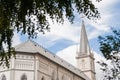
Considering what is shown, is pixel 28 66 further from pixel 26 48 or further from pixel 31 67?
pixel 26 48

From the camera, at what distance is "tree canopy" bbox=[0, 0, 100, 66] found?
20.6 ft

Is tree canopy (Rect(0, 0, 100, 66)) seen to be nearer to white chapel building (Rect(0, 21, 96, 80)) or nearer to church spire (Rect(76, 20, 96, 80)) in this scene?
white chapel building (Rect(0, 21, 96, 80))

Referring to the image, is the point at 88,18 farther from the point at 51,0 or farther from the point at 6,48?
the point at 6,48

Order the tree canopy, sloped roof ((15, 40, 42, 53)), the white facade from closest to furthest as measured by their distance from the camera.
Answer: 1. the tree canopy
2. the white facade
3. sloped roof ((15, 40, 42, 53))

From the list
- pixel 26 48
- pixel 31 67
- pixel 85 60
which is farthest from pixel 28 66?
pixel 85 60

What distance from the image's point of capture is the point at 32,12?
6461 millimetres

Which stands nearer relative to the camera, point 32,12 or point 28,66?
→ point 32,12

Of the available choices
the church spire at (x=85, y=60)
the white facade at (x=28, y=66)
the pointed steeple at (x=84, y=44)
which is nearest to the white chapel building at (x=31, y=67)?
the white facade at (x=28, y=66)

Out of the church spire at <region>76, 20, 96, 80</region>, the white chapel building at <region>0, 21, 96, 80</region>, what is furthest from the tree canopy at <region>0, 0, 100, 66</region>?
the church spire at <region>76, 20, 96, 80</region>

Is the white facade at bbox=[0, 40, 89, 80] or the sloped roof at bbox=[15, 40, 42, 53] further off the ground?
the sloped roof at bbox=[15, 40, 42, 53]

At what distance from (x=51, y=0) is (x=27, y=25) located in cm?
80

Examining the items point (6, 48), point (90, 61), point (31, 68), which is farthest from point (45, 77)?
point (6, 48)

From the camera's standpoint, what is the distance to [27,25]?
21.7ft

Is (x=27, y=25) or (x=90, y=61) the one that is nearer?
(x=27, y=25)
